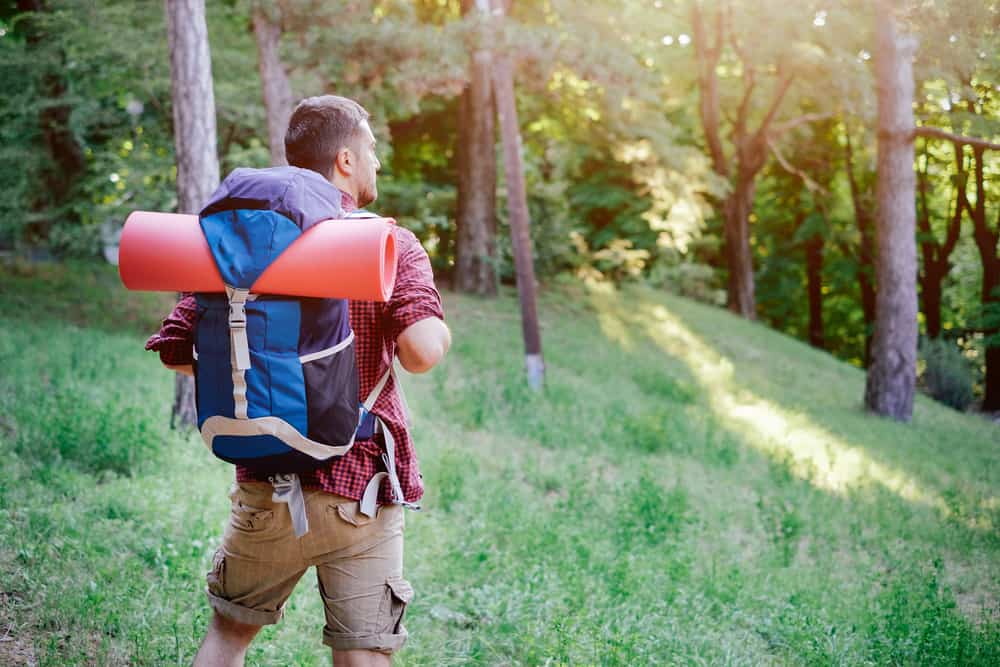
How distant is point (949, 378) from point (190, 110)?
1698cm

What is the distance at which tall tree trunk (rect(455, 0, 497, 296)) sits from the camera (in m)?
16.6

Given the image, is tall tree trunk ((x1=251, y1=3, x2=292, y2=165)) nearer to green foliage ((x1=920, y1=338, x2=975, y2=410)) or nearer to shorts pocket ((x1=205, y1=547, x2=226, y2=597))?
shorts pocket ((x1=205, y1=547, x2=226, y2=597))

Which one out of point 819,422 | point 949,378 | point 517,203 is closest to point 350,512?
point 517,203

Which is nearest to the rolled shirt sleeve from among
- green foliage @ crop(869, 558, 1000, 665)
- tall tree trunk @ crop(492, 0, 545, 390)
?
green foliage @ crop(869, 558, 1000, 665)

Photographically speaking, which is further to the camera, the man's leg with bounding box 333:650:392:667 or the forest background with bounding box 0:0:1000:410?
the forest background with bounding box 0:0:1000:410

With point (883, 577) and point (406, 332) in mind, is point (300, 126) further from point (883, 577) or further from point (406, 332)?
point (883, 577)

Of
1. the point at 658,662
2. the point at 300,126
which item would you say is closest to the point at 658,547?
the point at 658,662

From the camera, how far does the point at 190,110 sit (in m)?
6.61

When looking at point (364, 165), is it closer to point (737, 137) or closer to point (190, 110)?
point (190, 110)

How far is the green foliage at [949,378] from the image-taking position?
1789 centimetres

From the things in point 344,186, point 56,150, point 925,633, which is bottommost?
point 925,633

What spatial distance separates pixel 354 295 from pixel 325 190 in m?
0.33

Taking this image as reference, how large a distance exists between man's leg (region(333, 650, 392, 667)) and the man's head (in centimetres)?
126

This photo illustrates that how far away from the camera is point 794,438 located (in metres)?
10.0
